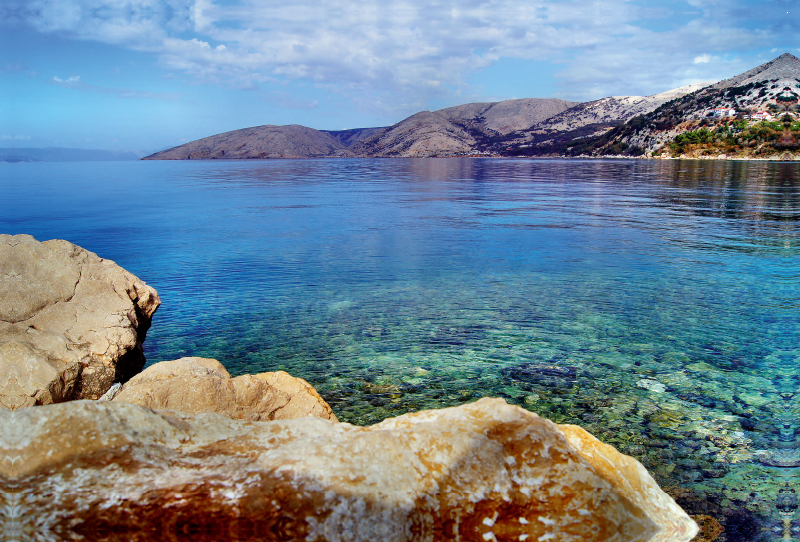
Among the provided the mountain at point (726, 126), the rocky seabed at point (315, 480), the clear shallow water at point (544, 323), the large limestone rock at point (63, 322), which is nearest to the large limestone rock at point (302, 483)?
the rocky seabed at point (315, 480)

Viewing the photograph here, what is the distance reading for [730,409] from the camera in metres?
8.19

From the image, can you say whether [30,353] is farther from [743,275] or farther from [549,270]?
[743,275]

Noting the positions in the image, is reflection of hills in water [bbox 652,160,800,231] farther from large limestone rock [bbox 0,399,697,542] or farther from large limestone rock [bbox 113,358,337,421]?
large limestone rock [bbox 0,399,697,542]

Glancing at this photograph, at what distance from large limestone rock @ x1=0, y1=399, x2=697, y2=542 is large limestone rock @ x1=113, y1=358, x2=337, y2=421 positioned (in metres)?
2.48

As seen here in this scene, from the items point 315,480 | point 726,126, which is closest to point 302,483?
point 315,480

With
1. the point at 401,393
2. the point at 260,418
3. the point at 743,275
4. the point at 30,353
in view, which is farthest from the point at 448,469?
the point at 743,275

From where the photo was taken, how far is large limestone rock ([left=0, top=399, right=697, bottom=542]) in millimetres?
3104

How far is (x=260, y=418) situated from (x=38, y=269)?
5612mm

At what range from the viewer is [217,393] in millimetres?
6773

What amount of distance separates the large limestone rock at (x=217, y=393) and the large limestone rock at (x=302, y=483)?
2.48 m

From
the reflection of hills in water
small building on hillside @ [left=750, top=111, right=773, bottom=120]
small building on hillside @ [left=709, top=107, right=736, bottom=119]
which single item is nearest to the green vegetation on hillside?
small building on hillside @ [left=750, top=111, right=773, bottom=120]

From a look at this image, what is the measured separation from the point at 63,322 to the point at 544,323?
9.97 metres

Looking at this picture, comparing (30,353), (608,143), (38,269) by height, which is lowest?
(30,353)

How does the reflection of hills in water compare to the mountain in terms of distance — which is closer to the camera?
the reflection of hills in water
